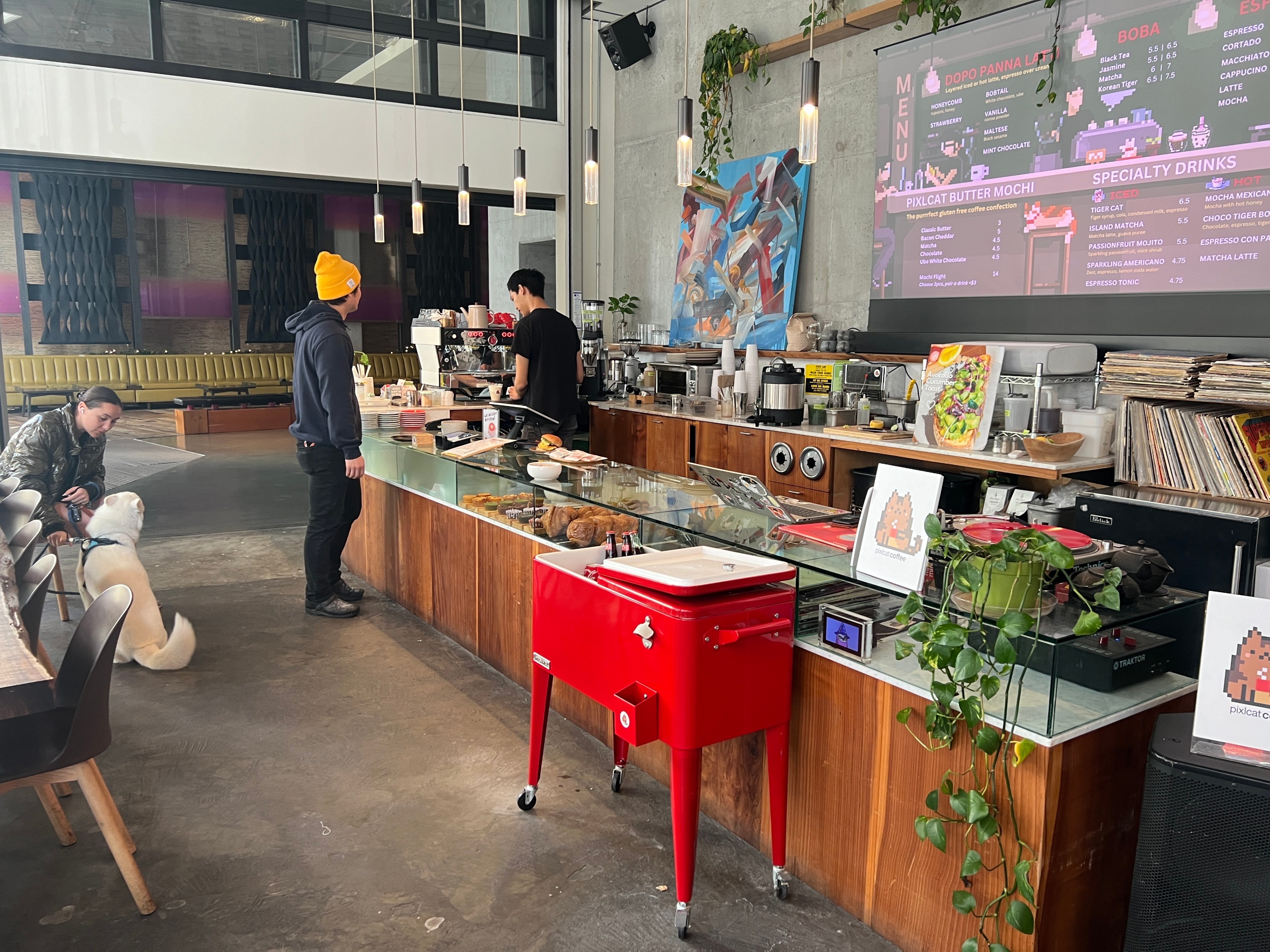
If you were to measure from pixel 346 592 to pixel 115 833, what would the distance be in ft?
9.40

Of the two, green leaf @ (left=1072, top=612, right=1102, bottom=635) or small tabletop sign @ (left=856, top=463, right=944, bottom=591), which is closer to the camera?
green leaf @ (left=1072, top=612, right=1102, bottom=635)

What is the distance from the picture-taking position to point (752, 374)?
661 cm

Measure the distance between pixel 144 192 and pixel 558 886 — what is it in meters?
14.4

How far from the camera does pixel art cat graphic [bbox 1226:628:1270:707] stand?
5.57 ft

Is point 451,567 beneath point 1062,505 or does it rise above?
beneath

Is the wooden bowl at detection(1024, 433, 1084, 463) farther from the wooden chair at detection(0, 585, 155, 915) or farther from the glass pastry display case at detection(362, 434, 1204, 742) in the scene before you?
the wooden chair at detection(0, 585, 155, 915)

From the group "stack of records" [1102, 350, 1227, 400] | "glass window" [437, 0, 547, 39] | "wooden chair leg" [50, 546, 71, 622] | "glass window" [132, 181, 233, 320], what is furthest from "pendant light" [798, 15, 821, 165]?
"glass window" [132, 181, 233, 320]

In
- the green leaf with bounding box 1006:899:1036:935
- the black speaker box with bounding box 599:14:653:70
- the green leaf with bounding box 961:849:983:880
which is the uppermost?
the black speaker box with bounding box 599:14:653:70

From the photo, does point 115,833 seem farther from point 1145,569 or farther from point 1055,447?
point 1055,447

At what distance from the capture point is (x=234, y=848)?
2.82 m

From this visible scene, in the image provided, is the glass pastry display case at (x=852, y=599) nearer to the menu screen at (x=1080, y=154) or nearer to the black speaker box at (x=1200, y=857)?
the black speaker box at (x=1200, y=857)

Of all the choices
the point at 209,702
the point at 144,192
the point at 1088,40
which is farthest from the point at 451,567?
the point at 144,192

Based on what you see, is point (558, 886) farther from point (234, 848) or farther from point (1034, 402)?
point (1034, 402)

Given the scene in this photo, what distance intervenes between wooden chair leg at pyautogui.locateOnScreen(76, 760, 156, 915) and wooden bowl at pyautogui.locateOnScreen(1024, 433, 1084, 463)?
13.3 ft
